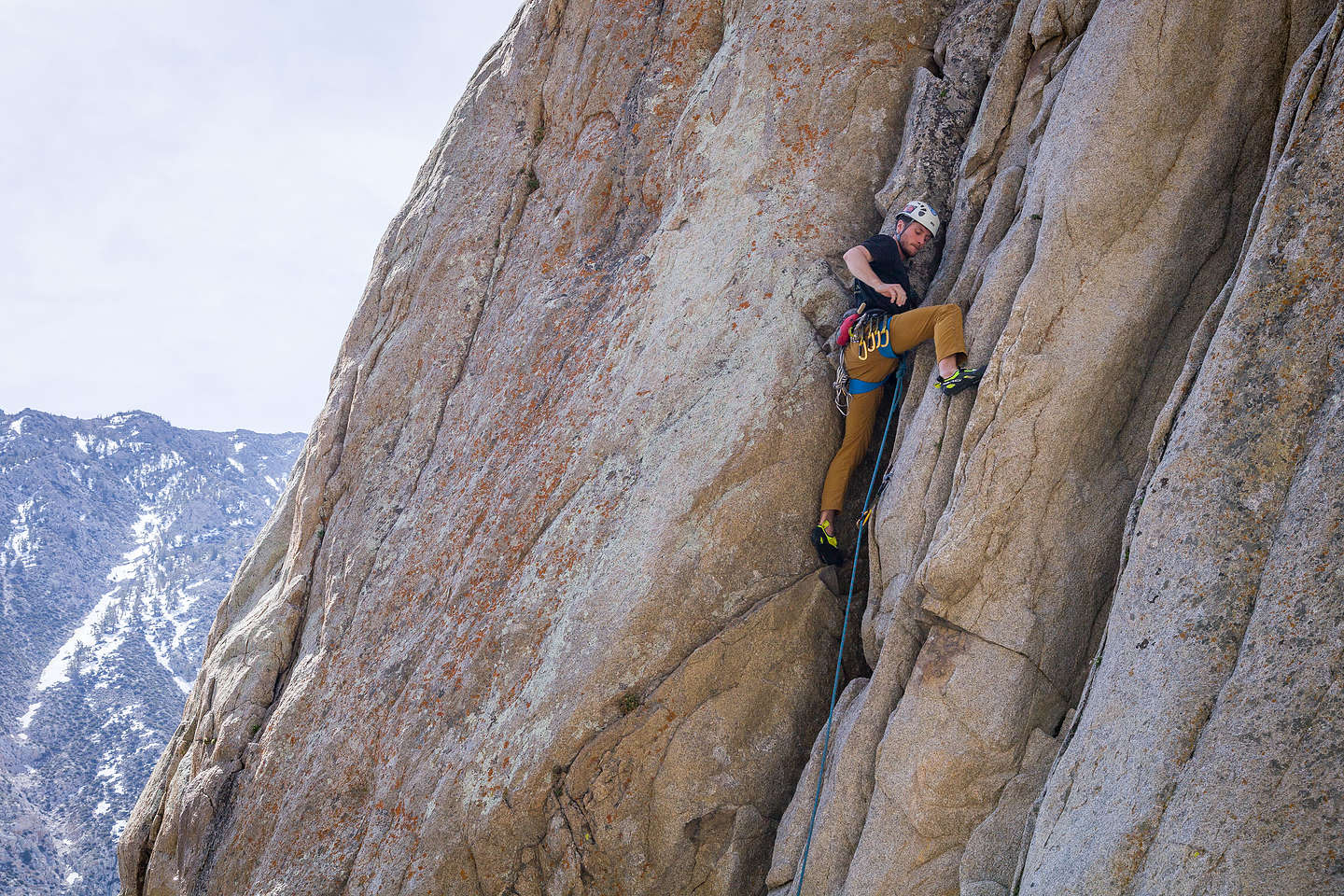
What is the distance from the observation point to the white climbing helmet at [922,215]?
982 centimetres

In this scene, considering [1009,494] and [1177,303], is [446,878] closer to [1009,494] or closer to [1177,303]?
[1009,494]

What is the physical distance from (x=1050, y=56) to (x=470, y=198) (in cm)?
Answer: 917

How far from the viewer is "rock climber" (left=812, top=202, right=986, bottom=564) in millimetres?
9297

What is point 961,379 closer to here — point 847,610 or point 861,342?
point 861,342

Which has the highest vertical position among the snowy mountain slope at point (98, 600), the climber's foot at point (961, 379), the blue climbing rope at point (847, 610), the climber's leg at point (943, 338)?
the snowy mountain slope at point (98, 600)

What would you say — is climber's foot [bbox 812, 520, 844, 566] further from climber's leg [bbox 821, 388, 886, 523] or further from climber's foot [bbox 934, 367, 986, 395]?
climber's foot [bbox 934, 367, 986, 395]

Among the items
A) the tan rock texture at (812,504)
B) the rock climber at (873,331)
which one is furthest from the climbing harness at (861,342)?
the tan rock texture at (812,504)

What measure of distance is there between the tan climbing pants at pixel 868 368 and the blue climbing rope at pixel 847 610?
0.20 m

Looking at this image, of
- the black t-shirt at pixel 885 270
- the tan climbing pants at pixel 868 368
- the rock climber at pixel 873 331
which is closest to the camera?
the tan climbing pants at pixel 868 368

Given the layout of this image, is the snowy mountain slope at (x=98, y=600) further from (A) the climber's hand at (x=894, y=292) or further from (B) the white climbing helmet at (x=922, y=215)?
(B) the white climbing helmet at (x=922, y=215)

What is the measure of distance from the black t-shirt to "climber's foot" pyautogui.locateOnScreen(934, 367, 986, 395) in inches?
56.1

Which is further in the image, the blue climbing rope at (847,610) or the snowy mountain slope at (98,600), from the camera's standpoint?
the snowy mountain slope at (98,600)

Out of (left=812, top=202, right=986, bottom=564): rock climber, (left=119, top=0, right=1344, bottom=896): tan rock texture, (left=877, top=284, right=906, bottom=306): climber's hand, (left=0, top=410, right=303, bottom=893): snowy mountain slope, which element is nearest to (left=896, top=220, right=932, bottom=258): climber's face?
(left=812, top=202, right=986, bottom=564): rock climber

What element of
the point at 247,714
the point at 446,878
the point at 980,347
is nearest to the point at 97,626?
the point at 247,714
